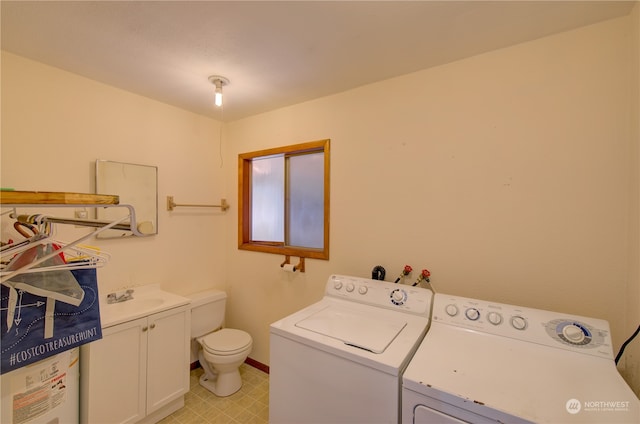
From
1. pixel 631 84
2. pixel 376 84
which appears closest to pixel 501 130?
pixel 631 84

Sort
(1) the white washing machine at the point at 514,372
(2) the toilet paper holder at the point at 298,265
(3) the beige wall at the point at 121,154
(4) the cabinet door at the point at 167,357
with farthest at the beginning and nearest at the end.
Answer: (2) the toilet paper holder at the point at 298,265
(4) the cabinet door at the point at 167,357
(3) the beige wall at the point at 121,154
(1) the white washing machine at the point at 514,372

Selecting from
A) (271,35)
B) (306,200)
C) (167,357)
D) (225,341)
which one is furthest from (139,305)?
(271,35)

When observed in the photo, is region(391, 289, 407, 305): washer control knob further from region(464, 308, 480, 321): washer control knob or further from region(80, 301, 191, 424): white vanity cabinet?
region(80, 301, 191, 424): white vanity cabinet

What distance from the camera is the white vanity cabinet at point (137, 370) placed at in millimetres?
1591

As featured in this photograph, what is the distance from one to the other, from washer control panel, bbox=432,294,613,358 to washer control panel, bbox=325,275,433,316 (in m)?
0.08

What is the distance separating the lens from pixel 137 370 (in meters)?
1.77

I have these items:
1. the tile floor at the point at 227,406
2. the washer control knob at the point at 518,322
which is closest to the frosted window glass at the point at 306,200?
the tile floor at the point at 227,406

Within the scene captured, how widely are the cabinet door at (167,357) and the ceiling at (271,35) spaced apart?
5.59 ft

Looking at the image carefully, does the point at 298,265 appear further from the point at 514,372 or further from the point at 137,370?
the point at 514,372

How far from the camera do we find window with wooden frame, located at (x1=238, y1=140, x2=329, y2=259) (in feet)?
7.56

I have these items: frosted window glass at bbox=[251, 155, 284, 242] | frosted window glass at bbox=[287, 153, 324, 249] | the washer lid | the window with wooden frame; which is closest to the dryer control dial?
the washer lid

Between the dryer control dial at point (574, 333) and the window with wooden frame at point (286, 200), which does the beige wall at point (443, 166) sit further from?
the dryer control dial at point (574, 333)

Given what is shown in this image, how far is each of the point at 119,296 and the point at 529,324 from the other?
258cm

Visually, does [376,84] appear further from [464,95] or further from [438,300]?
[438,300]
